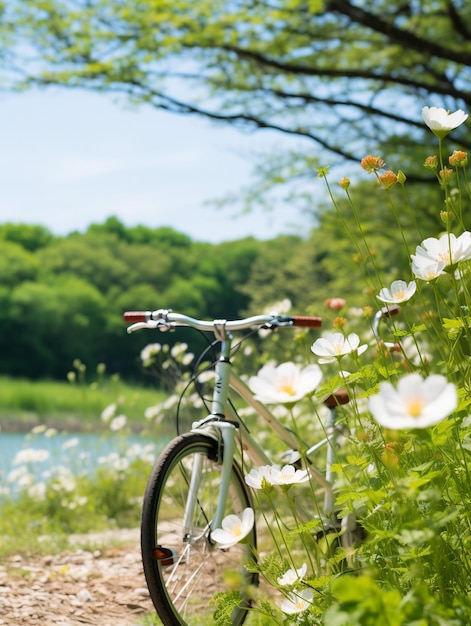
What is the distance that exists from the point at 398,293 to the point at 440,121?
0.44 meters

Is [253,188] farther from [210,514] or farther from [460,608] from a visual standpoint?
[460,608]

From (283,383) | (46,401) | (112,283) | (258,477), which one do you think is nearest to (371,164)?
(283,383)

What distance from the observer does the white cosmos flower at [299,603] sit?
204 cm

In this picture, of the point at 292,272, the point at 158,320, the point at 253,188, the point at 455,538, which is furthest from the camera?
the point at 292,272

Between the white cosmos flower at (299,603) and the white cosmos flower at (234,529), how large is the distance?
26 centimetres

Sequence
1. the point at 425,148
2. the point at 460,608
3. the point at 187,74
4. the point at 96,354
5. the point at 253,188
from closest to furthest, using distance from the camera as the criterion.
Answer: the point at 460,608
the point at 187,74
the point at 425,148
the point at 253,188
the point at 96,354

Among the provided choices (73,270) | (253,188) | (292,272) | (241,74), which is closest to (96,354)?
(73,270)

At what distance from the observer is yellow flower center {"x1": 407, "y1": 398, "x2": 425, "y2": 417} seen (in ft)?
4.29

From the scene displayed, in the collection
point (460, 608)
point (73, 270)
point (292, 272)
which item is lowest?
point (460, 608)

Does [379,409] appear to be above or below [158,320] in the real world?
below

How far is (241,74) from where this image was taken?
10.1m

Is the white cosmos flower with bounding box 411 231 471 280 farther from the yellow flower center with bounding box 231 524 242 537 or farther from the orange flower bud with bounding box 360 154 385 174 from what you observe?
the yellow flower center with bounding box 231 524 242 537

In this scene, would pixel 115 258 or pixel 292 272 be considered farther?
pixel 115 258

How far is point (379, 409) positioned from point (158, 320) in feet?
5.16
